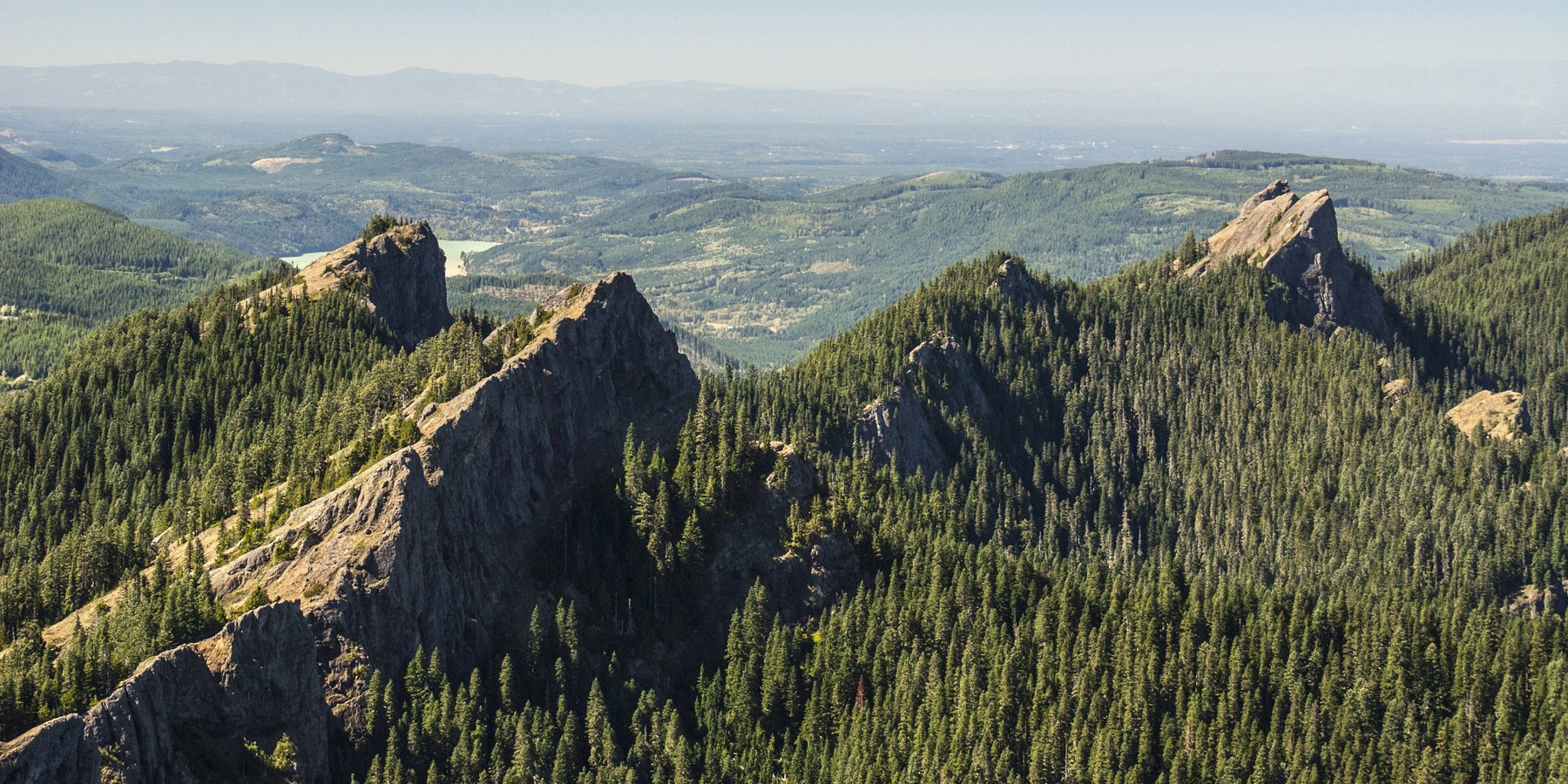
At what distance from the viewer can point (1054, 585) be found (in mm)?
148625

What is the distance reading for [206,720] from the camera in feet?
328

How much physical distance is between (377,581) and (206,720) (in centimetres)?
1777

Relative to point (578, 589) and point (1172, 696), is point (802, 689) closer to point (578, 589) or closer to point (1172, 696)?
point (578, 589)

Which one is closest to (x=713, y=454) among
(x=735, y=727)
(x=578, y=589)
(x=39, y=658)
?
(x=578, y=589)

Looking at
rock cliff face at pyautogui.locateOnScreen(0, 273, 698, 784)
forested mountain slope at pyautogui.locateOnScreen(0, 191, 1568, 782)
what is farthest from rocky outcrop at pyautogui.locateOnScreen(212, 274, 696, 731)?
forested mountain slope at pyautogui.locateOnScreen(0, 191, 1568, 782)

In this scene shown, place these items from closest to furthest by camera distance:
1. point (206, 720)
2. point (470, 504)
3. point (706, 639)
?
1. point (206, 720)
2. point (470, 504)
3. point (706, 639)

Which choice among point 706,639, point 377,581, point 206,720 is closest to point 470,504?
point 377,581

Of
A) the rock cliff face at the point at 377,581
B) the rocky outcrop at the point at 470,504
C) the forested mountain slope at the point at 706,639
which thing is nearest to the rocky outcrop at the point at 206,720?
the rock cliff face at the point at 377,581

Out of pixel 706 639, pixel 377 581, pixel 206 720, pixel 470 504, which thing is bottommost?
pixel 706 639

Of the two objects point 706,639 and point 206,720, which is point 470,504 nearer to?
point 706,639

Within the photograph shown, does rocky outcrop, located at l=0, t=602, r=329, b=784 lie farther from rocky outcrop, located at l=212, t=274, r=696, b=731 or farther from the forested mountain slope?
rocky outcrop, located at l=212, t=274, r=696, b=731

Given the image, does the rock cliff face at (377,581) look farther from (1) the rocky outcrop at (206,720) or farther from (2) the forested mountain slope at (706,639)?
(2) the forested mountain slope at (706,639)

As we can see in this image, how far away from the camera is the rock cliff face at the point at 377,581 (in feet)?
313

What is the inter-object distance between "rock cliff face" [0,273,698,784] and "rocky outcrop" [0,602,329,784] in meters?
0.12
